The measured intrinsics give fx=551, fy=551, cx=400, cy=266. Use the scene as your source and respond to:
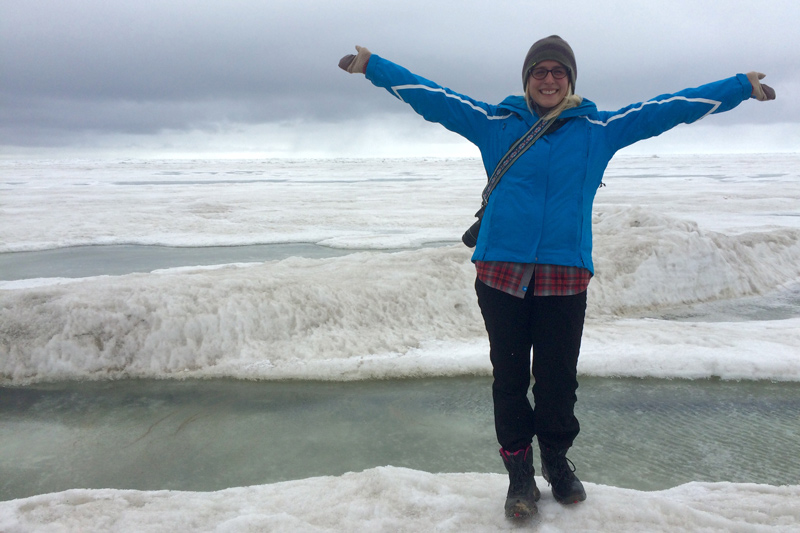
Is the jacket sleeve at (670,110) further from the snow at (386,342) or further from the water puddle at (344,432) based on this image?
the water puddle at (344,432)

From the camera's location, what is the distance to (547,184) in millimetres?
2221

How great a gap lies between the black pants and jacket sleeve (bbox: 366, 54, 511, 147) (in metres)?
0.69

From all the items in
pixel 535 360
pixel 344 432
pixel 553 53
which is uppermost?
pixel 553 53

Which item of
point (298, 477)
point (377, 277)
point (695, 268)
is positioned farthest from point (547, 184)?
point (695, 268)

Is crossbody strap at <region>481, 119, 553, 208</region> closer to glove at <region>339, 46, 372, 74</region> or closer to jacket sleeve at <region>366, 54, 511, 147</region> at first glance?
jacket sleeve at <region>366, 54, 511, 147</region>

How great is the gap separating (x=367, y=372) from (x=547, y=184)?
11.4ft

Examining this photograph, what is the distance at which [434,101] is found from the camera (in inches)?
92.7

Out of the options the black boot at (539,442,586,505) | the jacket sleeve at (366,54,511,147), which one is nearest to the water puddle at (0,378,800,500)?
the black boot at (539,442,586,505)

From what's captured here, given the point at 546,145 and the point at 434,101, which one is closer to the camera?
the point at 546,145

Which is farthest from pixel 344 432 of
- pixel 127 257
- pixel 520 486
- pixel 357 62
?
pixel 127 257

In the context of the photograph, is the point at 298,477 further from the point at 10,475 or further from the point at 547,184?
the point at 547,184

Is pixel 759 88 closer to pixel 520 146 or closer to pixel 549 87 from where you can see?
pixel 549 87

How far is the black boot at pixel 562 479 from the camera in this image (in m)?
2.47

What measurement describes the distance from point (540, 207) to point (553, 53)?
2.03ft
